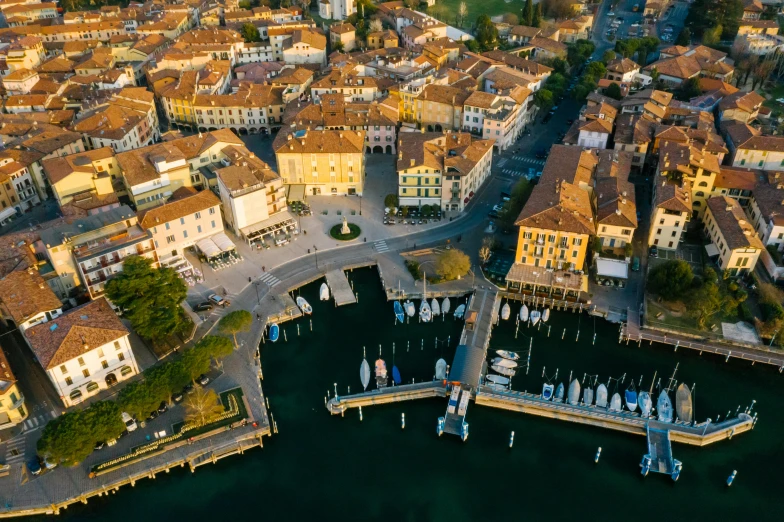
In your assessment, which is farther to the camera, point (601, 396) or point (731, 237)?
point (731, 237)

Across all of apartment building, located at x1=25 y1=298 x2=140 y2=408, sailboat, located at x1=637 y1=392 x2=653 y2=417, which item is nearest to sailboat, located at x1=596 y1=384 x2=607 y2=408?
sailboat, located at x1=637 y1=392 x2=653 y2=417

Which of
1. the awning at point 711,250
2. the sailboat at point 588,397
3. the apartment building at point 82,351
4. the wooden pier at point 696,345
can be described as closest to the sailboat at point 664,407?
the sailboat at point 588,397

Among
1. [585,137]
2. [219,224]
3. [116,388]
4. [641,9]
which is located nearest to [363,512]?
[116,388]

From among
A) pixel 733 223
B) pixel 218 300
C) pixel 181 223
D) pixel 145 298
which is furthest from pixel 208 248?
pixel 733 223

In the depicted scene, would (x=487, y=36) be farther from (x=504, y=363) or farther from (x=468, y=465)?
(x=468, y=465)

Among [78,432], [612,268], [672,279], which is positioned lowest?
[78,432]

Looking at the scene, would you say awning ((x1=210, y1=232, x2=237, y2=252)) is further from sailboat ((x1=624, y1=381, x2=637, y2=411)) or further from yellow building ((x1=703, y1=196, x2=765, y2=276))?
yellow building ((x1=703, y1=196, x2=765, y2=276))
